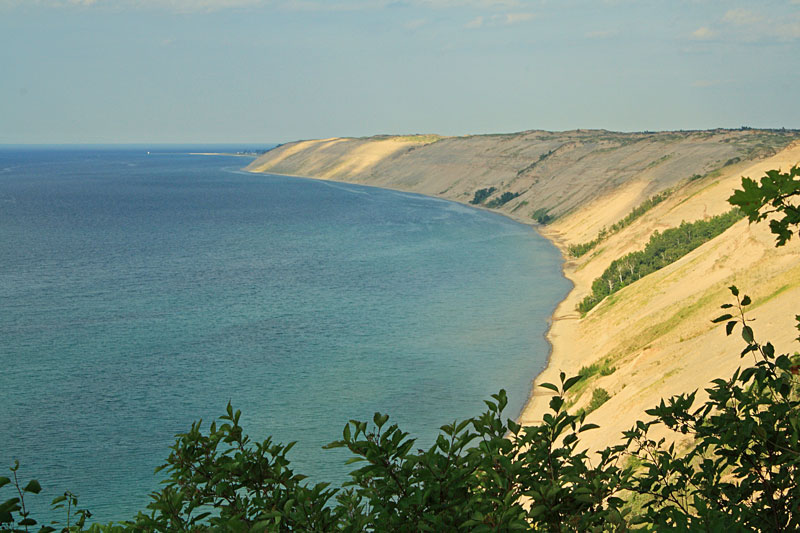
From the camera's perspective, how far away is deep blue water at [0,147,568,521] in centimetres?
2870

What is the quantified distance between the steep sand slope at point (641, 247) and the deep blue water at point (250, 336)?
3521 millimetres

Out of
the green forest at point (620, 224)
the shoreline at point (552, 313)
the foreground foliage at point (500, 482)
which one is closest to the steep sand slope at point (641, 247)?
the shoreline at point (552, 313)

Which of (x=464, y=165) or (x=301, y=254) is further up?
(x=464, y=165)

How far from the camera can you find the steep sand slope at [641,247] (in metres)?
27.3

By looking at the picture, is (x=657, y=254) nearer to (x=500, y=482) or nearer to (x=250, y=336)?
(x=250, y=336)

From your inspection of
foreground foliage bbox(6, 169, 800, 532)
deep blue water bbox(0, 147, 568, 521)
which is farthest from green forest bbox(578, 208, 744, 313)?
foreground foliage bbox(6, 169, 800, 532)

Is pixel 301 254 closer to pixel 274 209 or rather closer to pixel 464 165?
pixel 274 209

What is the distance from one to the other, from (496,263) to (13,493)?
156 feet

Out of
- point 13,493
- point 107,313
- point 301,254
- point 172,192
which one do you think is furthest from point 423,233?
point 172,192

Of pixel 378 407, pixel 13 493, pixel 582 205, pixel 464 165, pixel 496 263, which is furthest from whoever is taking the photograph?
pixel 464 165

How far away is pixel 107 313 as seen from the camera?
4819 cm

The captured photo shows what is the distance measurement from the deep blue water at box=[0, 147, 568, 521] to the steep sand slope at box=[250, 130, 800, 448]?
3.52 meters

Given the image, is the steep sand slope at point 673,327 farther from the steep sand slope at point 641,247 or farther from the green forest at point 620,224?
the green forest at point 620,224

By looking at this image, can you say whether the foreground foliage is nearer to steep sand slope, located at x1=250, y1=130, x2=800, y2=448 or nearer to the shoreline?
steep sand slope, located at x1=250, y1=130, x2=800, y2=448
